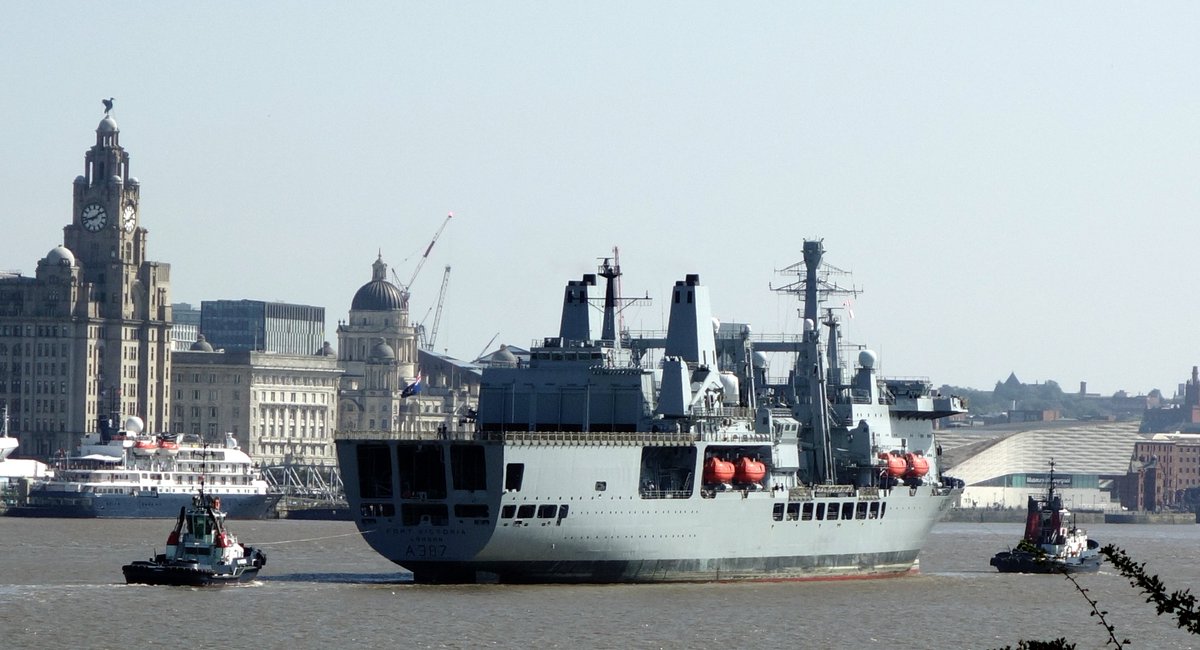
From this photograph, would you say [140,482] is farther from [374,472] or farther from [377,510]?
[377,510]

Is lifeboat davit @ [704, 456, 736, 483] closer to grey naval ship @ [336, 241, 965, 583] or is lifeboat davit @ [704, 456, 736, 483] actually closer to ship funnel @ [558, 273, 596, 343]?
grey naval ship @ [336, 241, 965, 583]

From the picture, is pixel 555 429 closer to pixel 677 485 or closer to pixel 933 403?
pixel 677 485

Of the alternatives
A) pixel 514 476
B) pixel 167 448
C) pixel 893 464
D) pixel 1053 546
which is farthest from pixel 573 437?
pixel 167 448

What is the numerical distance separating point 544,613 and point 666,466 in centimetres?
1455

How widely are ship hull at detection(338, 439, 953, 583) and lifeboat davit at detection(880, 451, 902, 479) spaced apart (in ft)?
32.4

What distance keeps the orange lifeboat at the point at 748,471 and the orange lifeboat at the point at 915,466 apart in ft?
43.0

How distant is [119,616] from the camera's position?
74.1 m

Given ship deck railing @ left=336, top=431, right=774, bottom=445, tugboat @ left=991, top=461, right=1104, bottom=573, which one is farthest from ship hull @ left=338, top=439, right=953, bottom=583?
tugboat @ left=991, top=461, right=1104, bottom=573

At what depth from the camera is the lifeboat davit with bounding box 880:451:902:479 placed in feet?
333

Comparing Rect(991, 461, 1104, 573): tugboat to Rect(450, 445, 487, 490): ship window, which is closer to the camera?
Rect(450, 445, 487, 490): ship window

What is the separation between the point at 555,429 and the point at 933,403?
23962 millimetres

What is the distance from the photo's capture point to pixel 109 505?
186500 millimetres

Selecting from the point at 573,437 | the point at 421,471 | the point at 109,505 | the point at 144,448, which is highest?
the point at 573,437

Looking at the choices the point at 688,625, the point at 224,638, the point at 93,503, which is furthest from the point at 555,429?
the point at 93,503
